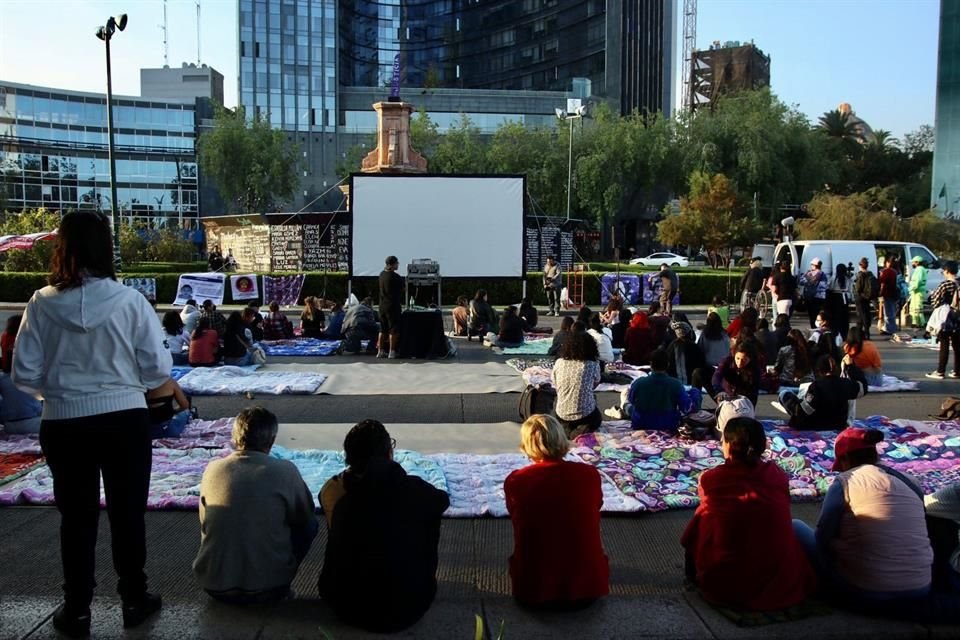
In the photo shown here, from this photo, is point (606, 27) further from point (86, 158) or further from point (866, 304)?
point (866, 304)

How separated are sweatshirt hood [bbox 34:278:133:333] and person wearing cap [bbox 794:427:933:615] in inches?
140

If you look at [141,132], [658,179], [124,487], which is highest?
[141,132]

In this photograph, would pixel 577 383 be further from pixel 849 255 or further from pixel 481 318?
pixel 849 255

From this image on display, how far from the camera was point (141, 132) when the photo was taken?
81938 millimetres

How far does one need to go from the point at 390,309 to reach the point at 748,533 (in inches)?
427

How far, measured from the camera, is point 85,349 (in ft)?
12.4

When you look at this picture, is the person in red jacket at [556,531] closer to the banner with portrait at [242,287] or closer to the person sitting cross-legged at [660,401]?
the person sitting cross-legged at [660,401]

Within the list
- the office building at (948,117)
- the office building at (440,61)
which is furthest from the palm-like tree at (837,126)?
the office building at (440,61)

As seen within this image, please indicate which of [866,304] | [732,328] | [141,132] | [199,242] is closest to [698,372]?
[732,328]

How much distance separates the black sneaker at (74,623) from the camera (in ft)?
12.9

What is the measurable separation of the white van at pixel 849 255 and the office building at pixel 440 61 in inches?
2154

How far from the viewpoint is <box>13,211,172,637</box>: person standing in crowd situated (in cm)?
374

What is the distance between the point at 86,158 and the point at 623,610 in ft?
287

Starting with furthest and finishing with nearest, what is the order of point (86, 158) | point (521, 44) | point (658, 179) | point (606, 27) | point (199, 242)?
point (521, 44), point (606, 27), point (86, 158), point (199, 242), point (658, 179)
